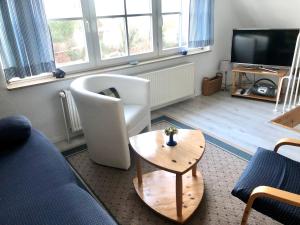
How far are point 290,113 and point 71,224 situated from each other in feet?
10.2

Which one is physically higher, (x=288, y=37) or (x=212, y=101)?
(x=288, y=37)

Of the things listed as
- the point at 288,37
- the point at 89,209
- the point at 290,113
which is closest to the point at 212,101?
the point at 290,113

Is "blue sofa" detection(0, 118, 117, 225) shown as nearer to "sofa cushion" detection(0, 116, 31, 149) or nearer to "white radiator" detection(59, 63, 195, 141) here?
"sofa cushion" detection(0, 116, 31, 149)

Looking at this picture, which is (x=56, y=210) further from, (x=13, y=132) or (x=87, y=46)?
(x=87, y=46)

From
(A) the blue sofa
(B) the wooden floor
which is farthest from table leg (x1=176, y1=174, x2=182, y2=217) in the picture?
(B) the wooden floor

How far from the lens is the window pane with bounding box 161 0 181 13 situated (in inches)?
125

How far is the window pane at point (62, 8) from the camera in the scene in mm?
2354

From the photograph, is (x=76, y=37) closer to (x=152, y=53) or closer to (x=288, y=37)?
(x=152, y=53)

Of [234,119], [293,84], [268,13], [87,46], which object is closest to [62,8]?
[87,46]

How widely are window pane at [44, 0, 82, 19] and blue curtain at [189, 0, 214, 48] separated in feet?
5.22

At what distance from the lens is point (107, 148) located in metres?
2.12

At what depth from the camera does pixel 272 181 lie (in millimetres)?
1393

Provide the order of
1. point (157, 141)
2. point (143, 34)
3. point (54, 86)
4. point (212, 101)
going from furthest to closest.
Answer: point (212, 101), point (143, 34), point (54, 86), point (157, 141)

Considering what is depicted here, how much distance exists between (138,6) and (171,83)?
1081mm
